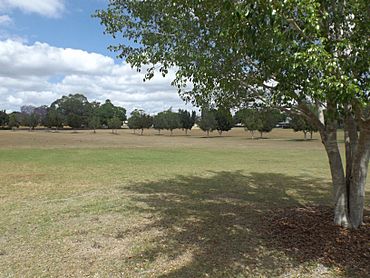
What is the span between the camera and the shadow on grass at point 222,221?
17.0 feet

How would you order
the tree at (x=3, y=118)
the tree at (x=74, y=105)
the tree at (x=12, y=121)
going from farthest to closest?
the tree at (x=74, y=105)
the tree at (x=12, y=121)
the tree at (x=3, y=118)

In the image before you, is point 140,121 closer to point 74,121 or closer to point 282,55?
point 74,121

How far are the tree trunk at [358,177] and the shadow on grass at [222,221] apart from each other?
1.58 m

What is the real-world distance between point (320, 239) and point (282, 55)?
390 centimetres

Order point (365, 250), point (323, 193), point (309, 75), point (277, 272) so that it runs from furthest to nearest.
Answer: point (323, 193)
point (365, 250)
point (277, 272)
point (309, 75)

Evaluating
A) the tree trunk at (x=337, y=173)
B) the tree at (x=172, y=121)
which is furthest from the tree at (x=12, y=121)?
the tree trunk at (x=337, y=173)

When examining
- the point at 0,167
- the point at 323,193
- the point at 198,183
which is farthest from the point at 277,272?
the point at 0,167

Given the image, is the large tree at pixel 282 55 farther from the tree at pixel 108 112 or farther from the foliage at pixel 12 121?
the foliage at pixel 12 121

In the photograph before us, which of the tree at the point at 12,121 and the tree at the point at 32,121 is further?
the tree at the point at 12,121

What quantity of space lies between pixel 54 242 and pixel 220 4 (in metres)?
5.31

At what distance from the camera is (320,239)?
609 cm

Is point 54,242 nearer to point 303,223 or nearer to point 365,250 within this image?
point 303,223

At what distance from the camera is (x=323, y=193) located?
11.3 metres

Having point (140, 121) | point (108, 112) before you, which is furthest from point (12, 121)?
point (140, 121)
